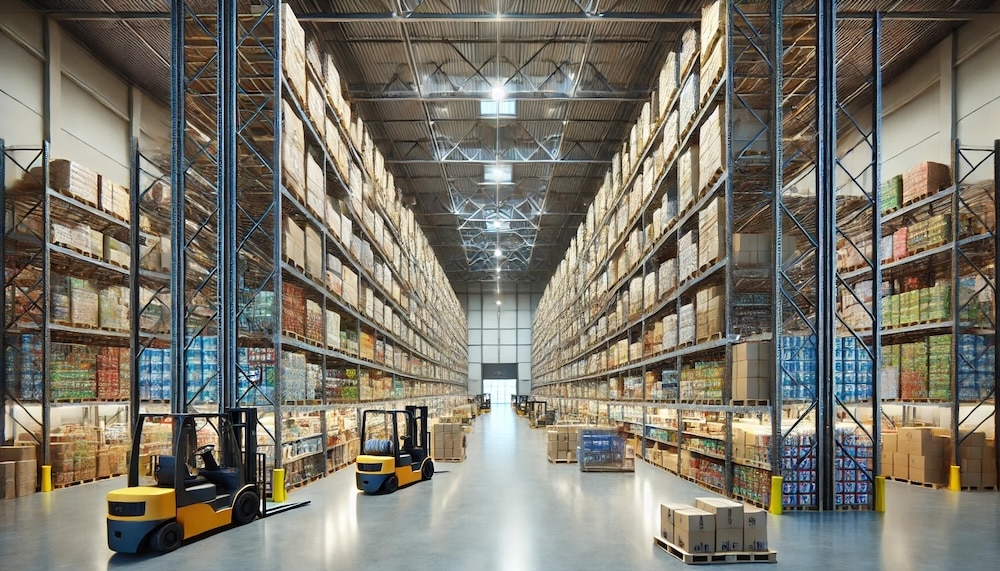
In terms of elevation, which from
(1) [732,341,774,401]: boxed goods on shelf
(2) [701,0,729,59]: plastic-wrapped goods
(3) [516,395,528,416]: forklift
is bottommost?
(3) [516,395,528,416]: forklift

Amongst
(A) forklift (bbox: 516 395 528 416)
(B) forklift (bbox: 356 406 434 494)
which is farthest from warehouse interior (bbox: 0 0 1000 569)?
(A) forklift (bbox: 516 395 528 416)

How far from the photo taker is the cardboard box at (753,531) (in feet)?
Result: 21.9

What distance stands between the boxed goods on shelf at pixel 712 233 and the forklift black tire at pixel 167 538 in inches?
296

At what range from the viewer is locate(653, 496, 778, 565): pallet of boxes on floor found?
6578 mm

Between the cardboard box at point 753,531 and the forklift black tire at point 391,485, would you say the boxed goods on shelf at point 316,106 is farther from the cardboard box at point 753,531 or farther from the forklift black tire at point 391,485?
the cardboard box at point 753,531

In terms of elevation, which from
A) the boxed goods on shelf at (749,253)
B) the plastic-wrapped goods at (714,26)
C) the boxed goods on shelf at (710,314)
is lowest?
the boxed goods on shelf at (710,314)

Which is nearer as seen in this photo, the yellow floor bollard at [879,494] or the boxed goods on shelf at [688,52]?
the yellow floor bollard at [879,494]

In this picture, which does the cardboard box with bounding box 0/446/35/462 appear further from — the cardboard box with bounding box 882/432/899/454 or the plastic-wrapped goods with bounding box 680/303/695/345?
the cardboard box with bounding box 882/432/899/454

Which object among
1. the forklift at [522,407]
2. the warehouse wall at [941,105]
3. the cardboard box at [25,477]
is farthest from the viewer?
the forklift at [522,407]

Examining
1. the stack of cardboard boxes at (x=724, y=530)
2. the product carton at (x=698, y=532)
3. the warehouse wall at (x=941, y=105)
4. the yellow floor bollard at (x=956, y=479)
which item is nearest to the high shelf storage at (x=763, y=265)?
the yellow floor bollard at (x=956, y=479)

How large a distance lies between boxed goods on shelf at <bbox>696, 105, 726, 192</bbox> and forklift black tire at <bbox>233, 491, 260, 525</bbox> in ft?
24.3

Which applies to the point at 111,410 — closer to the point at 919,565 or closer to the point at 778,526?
the point at 778,526

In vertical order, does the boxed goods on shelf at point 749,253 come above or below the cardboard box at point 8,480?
above

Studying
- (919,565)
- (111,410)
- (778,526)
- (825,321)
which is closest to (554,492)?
(778,526)
